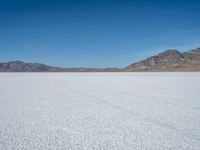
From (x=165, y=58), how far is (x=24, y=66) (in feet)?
255

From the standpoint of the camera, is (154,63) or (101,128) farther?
(154,63)

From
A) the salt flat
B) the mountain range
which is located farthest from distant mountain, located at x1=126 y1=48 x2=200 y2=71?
the salt flat

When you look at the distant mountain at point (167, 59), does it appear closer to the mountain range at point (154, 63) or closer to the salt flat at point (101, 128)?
the mountain range at point (154, 63)

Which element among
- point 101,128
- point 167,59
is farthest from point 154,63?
point 101,128

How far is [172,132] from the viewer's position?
12.2 feet

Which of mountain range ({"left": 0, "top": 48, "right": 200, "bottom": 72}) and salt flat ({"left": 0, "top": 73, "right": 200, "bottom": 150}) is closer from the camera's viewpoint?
salt flat ({"left": 0, "top": 73, "right": 200, "bottom": 150})

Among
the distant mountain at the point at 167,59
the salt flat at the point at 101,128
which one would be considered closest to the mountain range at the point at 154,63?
the distant mountain at the point at 167,59

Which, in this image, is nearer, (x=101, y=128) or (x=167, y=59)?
(x=101, y=128)

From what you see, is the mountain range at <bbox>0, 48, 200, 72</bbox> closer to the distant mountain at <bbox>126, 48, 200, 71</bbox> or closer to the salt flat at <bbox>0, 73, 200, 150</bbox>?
the distant mountain at <bbox>126, 48, 200, 71</bbox>

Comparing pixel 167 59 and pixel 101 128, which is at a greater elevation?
pixel 167 59

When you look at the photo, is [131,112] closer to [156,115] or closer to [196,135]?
[156,115]

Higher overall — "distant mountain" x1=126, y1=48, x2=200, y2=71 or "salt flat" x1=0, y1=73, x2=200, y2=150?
"distant mountain" x1=126, y1=48, x2=200, y2=71

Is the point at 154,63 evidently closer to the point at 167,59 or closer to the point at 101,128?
the point at 167,59

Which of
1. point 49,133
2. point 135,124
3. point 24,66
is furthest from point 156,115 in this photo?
point 24,66
